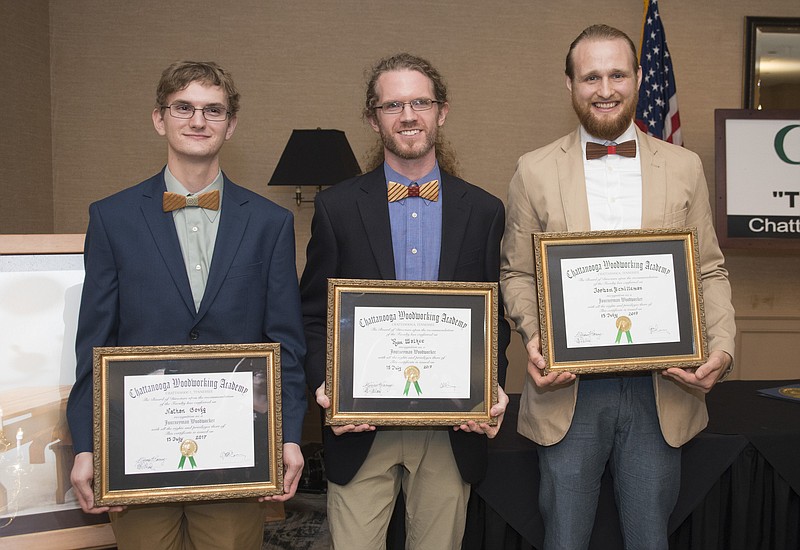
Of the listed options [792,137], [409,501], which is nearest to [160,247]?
[409,501]

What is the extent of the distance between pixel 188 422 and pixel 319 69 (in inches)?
148

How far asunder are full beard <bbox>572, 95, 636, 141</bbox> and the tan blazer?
0.25 ft

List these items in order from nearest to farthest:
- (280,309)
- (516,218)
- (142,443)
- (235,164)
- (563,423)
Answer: (142,443)
(280,309)
(563,423)
(516,218)
(235,164)

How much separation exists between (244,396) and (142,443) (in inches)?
11.2

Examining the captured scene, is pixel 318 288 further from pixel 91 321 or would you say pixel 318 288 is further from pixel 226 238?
pixel 91 321

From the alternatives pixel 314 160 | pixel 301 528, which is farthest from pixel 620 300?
pixel 314 160

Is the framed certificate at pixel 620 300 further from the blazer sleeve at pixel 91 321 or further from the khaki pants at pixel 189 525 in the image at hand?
the blazer sleeve at pixel 91 321

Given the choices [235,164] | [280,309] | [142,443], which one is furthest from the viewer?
[235,164]

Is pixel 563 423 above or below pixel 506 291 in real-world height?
below

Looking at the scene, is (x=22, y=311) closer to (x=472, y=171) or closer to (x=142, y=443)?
(x=142, y=443)

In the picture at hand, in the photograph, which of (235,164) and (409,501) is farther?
(235,164)

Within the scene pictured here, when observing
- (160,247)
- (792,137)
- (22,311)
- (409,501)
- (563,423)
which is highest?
(792,137)

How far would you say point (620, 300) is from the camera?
2.05m

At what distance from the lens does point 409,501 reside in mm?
2203
